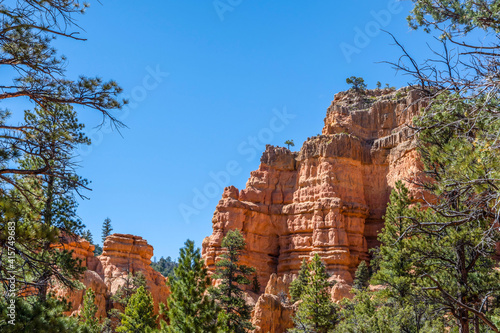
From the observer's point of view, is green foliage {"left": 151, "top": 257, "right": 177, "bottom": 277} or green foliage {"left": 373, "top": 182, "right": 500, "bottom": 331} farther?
green foliage {"left": 151, "top": 257, "right": 177, "bottom": 277}

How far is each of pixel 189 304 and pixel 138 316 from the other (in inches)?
392

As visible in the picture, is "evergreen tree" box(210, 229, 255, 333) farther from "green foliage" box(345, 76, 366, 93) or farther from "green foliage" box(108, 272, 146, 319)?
"green foliage" box(345, 76, 366, 93)

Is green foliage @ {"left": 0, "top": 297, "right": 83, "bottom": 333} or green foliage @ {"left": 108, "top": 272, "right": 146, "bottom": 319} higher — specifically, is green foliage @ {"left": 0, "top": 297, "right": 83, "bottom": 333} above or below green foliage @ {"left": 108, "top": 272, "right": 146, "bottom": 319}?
below

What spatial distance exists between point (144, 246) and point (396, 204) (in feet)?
108

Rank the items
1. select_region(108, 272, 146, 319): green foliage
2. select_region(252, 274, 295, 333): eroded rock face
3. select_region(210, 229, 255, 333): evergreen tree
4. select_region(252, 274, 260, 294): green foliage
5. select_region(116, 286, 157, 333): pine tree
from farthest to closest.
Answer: select_region(252, 274, 260, 294): green foliage, select_region(108, 272, 146, 319): green foliage, select_region(252, 274, 295, 333): eroded rock face, select_region(210, 229, 255, 333): evergreen tree, select_region(116, 286, 157, 333): pine tree

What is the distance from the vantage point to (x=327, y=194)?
5178 centimetres

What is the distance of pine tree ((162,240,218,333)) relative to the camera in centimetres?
2225

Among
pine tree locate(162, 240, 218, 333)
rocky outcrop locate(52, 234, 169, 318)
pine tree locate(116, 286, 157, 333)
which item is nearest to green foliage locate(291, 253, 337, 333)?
pine tree locate(162, 240, 218, 333)

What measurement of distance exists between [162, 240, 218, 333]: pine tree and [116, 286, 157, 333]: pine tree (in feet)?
27.0

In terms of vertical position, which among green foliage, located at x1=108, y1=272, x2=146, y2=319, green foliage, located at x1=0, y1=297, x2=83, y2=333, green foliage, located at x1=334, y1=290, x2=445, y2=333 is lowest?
green foliage, located at x1=0, y1=297, x2=83, y2=333

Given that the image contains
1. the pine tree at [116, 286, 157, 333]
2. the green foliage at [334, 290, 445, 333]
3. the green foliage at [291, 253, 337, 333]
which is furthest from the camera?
the pine tree at [116, 286, 157, 333]

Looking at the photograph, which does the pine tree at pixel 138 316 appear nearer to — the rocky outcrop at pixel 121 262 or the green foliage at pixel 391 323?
the rocky outcrop at pixel 121 262

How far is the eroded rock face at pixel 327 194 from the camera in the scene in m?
49.6

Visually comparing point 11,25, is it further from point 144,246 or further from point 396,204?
point 144,246
